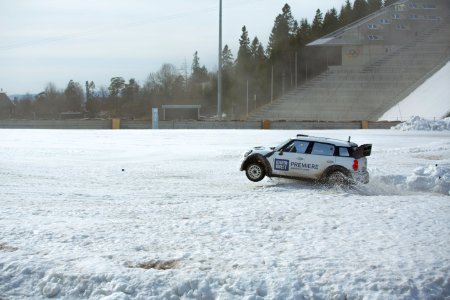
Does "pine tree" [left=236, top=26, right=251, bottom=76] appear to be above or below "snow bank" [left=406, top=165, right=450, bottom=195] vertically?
above

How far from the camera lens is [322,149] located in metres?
14.9

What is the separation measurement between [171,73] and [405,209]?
128 metres

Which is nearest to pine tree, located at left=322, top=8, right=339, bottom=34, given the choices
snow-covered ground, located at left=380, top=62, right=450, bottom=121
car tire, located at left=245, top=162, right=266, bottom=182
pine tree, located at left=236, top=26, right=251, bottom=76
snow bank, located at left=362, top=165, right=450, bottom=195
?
pine tree, located at left=236, top=26, right=251, bottom=76

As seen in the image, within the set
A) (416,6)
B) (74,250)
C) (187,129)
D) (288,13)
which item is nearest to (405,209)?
(74,250)

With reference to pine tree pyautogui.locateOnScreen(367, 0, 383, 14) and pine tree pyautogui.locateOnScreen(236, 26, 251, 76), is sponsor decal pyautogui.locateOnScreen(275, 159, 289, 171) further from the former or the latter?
pine tree pyautogui.locateOnScreen(367, 0, 383, 14)

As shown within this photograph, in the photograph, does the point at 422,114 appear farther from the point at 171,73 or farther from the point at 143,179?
the point at 171,73

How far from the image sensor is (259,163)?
15453 mm

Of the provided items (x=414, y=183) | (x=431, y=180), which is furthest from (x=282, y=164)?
(x=431, y=180)

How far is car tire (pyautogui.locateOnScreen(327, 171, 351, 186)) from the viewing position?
14.4 m

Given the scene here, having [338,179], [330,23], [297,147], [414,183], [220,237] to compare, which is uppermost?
[330,23]

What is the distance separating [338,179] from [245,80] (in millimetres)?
96592

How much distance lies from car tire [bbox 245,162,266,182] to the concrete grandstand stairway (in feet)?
168

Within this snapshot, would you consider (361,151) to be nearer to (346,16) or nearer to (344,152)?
(344,152)

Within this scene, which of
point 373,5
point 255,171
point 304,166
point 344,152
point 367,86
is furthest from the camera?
point 373,5
